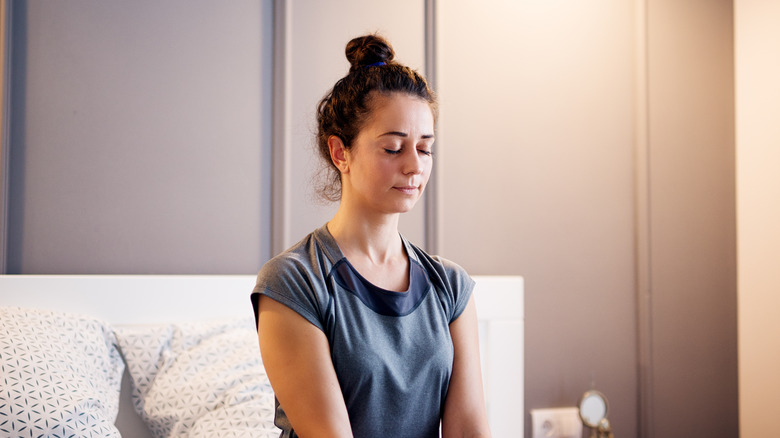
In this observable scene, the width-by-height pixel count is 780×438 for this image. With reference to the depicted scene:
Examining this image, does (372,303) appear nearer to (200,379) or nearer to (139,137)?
(200,379)

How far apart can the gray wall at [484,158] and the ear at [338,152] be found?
859 mm

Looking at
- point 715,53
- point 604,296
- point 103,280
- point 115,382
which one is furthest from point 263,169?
point 715,53

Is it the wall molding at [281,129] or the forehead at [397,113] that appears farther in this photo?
the wall molding at [281,129]

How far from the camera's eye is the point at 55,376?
52.4 inches

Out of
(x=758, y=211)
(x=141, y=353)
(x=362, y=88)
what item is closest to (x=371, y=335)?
(x=362, y=88)

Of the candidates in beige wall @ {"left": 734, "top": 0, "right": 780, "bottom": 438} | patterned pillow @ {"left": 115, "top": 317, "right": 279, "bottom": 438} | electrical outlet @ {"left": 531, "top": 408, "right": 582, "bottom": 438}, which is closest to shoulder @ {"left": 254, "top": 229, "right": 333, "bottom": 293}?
patterned pillow @ {"left": 115, "top": 317, "right": 279, "bottom": 438}

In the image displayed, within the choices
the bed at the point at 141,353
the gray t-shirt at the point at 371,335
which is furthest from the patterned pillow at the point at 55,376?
the gray t-shirt at the point at 371,335

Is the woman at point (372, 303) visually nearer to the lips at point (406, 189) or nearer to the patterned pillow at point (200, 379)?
the lips at point (406, 189)

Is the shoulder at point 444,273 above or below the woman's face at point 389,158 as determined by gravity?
below

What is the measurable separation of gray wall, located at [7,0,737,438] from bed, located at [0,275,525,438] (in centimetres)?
11

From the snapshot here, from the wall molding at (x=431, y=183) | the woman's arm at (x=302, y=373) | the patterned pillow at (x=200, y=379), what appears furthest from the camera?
the wall molding at (x=431, y=183)

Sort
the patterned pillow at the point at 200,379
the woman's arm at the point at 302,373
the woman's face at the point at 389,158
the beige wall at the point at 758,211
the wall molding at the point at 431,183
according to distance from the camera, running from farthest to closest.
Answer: the beige wall at the point at 758,211 → the wall molding at the point at 431,183 → the patterned pillow at the point at 200,379 → the woman's face at the point at 389,158 → the woman's arm at the point at 302,373

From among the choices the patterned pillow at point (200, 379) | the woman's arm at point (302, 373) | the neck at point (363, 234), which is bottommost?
the patterned pillow at point (200, 379)

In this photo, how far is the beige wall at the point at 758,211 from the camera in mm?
2246
